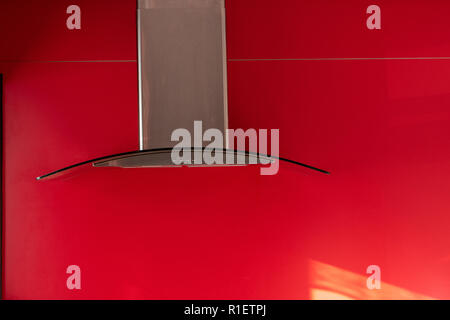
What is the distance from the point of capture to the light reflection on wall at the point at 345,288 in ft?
6.22

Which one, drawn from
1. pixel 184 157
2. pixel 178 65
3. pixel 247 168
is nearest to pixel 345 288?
pixel 247 168

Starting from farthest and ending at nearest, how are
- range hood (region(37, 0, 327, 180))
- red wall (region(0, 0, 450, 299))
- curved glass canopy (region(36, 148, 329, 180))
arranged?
red wall (region(0, 0, 450, 299)) < range hood (region(37, 0, 327, 180)) < curved glass canopy (region(36, 148, 329, 180))

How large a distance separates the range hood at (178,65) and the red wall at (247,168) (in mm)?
408

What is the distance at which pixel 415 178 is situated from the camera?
1.90 m

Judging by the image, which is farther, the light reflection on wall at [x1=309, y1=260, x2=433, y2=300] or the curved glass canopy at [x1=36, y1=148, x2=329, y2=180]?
the light reflection on wall at [x1=309, y1=260, x2=433, y2=300]

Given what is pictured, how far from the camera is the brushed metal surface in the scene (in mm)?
1474

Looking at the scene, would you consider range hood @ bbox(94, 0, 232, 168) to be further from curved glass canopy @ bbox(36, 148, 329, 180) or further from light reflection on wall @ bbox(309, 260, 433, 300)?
light reflection on wall @ bbox(309, 260, 433, 300)

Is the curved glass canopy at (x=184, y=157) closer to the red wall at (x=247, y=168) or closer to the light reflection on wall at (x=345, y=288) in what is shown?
the red wall at (x=247, y=168)

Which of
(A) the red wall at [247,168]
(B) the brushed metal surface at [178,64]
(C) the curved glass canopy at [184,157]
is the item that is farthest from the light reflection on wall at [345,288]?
(B) the brushed metal surface at [178,64]

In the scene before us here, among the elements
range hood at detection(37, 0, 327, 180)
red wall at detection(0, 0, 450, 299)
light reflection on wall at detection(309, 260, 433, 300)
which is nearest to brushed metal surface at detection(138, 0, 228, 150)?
range hood at detection(37, 0, 327, 180)

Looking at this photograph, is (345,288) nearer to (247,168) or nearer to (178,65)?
(247,168)

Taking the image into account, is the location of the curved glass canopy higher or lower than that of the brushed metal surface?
lower

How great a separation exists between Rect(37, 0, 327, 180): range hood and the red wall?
41 centimetres
